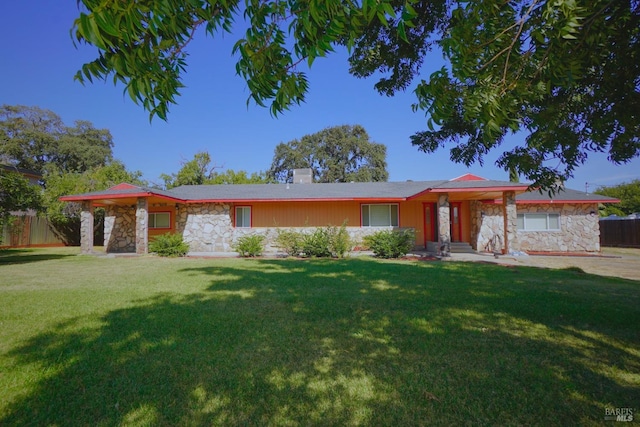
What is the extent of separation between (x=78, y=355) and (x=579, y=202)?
20.6 meters

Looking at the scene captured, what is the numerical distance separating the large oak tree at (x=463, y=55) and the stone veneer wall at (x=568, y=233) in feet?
47.0

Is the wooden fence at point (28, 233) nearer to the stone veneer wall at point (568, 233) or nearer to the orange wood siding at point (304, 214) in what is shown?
the orange wood siding at point (304, 214)

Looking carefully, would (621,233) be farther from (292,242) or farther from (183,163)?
(183,163)

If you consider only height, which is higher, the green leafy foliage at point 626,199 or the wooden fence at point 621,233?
the green leafy foliage at point 626,199

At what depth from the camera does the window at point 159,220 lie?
1828 cm

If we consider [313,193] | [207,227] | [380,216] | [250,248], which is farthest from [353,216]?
[207,227]

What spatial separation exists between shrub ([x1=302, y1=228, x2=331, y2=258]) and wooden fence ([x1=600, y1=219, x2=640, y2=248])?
19.6 m

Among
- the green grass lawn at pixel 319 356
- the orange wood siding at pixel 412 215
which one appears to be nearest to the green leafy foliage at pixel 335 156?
the orange wood siding at pixel 412 215

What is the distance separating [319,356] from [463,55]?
3.48 metres

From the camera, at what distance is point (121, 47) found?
1951 millimetres

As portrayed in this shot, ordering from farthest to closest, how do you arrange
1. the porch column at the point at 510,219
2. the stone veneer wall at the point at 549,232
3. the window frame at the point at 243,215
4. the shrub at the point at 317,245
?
the window frame at the point at 243,215 → the stone veneer wall at the point at 549,232 → the shrub at the point at 317,245 → the porch column at the point at 510,219

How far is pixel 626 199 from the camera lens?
29.9 meters

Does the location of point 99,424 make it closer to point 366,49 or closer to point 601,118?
point 366,49

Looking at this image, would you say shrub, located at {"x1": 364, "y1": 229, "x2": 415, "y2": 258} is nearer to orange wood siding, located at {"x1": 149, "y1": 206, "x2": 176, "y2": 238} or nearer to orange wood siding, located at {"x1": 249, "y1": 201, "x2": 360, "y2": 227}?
orange wood siding, located at {"x1": 249, "y1": 201, "x2": 360, "y2": 227}
